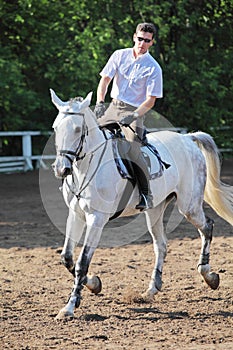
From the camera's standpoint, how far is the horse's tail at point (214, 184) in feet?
27.6

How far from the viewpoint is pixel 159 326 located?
19.8 feet

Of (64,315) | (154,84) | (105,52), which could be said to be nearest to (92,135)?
(154,84)

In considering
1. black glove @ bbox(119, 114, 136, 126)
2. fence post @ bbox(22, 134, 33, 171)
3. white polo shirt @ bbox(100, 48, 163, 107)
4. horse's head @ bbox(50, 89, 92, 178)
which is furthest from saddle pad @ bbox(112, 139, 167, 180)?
fence post @ bbox(22, 134, 33, 171)

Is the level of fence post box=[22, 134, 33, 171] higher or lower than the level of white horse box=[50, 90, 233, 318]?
lower

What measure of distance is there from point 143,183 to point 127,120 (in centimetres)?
68

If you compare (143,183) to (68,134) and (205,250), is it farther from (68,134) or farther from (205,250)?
(68,134)

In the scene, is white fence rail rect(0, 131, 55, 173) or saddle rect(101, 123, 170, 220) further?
white fence rail rect(0, 131, 55, 173)

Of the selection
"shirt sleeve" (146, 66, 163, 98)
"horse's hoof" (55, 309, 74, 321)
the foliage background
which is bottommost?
the foliage background

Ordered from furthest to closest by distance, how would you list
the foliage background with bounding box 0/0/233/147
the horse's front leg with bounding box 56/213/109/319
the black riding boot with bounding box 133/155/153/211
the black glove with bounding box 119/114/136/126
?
the foliage background with bounding box 0/0/233/147
the black riding boot with bounding box 133/155/153/211
the black glove with bounding box 119/114/136/126
the horse's front leg with bounding box 56/213/109/319

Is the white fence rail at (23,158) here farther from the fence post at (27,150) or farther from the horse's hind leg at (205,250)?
the horse's hind leg at (205,250)

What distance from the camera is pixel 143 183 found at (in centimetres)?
716

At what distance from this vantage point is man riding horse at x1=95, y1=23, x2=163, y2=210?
22.7 feet

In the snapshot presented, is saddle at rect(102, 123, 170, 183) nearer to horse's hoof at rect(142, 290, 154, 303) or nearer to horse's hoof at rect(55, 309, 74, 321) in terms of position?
horse's hoof at rect(142, 290, 154, 303)

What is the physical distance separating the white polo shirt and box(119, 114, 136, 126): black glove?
0.24 metres
